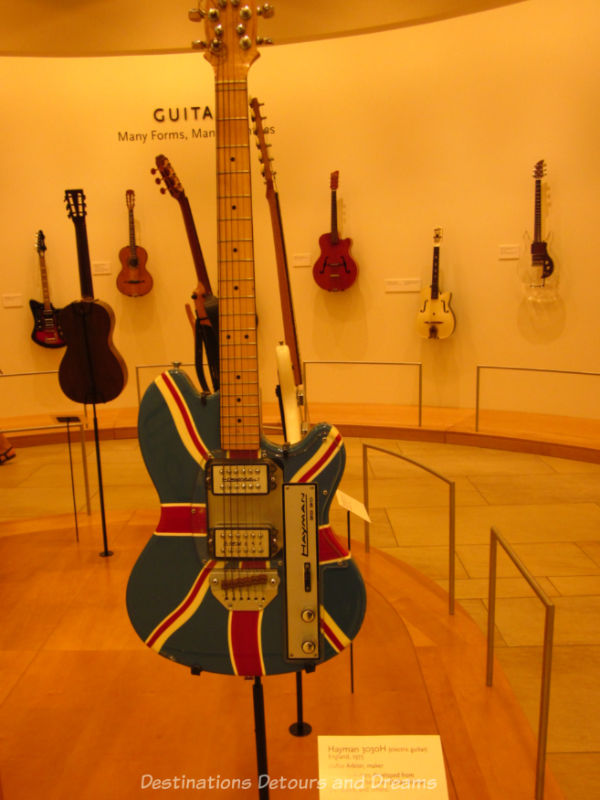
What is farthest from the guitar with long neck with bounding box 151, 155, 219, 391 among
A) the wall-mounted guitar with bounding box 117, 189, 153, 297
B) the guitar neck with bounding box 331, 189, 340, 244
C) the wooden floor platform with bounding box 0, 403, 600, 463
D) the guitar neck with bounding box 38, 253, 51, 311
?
the guitar neck with bounding box 38, 253, 51, 311

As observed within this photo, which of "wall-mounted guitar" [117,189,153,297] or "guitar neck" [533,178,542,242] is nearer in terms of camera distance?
"guitar neck" [533,178,542,242]

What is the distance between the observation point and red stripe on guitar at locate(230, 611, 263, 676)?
1.52 meters

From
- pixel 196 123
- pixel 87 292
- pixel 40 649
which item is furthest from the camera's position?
pixel 196 123

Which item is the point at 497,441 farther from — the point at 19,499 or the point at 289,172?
the point at 19,499

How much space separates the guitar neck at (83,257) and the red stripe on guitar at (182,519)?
1.77m

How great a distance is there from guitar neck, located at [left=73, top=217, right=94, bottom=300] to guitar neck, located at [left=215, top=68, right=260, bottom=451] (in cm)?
164

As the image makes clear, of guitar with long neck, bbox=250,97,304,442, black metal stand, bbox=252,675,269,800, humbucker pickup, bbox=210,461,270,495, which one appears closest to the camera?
black metal stand, bbox=252,675,269,800

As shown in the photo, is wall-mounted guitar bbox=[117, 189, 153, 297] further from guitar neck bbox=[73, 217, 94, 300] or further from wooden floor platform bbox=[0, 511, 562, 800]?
wooden floor platform bbox=[0, 511, 562, 800]

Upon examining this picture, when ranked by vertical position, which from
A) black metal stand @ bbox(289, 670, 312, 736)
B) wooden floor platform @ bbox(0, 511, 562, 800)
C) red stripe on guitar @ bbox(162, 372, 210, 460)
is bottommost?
wooden floor platform @ bbox(0, 511, 562, 800)

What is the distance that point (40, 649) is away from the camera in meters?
2.30

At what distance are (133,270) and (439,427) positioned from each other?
3.05 meters

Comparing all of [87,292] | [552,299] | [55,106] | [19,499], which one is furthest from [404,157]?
[19,499]

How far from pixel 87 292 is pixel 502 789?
2.56 m

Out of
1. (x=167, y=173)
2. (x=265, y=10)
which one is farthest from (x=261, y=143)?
(x=265, y=10)
